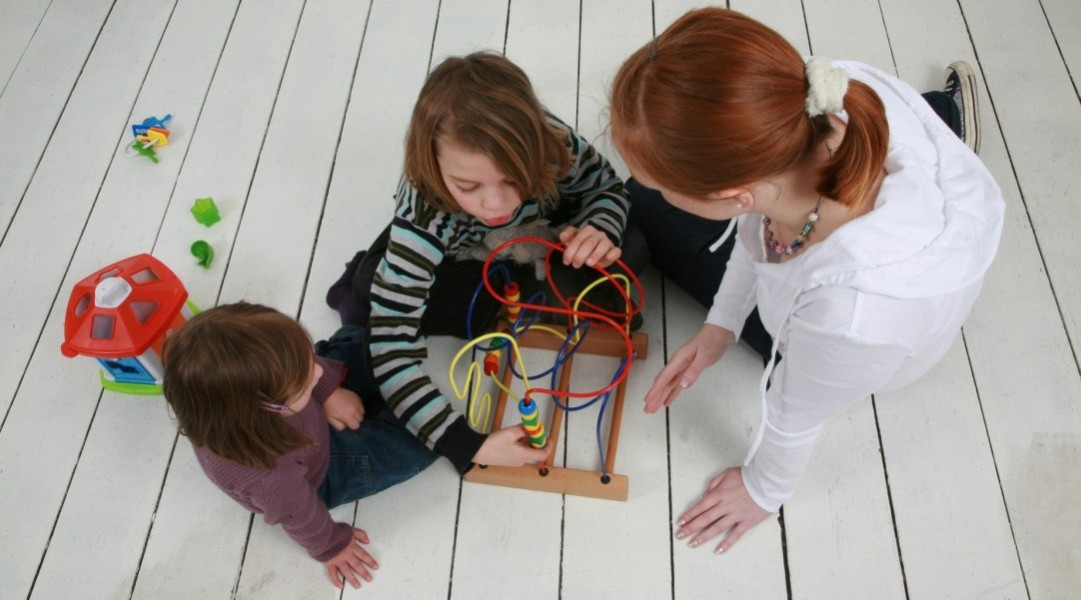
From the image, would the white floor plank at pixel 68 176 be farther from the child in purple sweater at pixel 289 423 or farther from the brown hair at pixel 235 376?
the brown hair at pixel 235 376

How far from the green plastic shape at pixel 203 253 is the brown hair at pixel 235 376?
0.57 m

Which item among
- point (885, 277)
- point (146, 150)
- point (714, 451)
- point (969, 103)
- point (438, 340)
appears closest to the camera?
point (885, 277)

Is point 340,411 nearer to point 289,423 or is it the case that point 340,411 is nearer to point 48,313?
point 289,423

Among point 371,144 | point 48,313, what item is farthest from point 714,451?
point 48,313

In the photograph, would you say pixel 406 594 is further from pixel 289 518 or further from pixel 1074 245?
pixel 1074 245

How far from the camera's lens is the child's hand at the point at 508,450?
1.20m

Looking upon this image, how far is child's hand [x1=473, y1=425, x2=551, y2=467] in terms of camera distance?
120 cm

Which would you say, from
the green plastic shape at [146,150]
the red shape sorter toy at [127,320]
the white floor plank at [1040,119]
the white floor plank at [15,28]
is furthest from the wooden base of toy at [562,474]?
the white floor plank at [15,28]

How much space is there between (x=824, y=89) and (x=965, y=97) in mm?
958

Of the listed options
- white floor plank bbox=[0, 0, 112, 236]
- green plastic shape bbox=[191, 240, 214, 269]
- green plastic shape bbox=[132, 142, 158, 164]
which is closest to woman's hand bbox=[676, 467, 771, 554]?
green plastic shape bbox=[191, 240, 214, 269]

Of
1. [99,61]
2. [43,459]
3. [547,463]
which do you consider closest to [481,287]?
[547,463]

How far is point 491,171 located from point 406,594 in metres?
0.61

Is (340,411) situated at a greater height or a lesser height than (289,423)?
lesser

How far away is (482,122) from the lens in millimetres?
993
